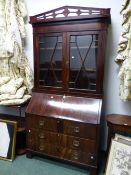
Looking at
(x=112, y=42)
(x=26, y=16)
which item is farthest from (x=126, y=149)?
(x=26, y=16)

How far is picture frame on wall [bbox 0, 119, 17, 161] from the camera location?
237 centimetres

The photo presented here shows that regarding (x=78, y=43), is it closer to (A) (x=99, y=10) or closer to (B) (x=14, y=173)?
(A) (x=99, y=10)

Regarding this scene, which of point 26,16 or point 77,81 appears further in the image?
point 26,16

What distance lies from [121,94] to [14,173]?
5.09ft

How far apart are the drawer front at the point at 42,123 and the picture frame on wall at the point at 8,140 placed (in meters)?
0.25

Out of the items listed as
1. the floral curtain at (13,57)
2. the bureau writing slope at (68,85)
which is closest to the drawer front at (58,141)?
the bureau writing slope at (68,85)

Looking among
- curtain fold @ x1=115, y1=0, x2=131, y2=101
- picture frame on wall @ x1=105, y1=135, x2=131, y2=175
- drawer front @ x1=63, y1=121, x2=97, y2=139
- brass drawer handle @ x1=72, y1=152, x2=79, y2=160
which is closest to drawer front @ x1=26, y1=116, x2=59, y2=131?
drawer front @ x1=63, y1=121, x2=97, y2=139

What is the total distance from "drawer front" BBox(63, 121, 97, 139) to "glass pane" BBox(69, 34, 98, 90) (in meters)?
0.44

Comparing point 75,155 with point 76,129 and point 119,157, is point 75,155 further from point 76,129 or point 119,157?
point 119,157

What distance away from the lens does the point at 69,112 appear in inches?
82.0

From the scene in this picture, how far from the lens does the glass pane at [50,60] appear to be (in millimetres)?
2213

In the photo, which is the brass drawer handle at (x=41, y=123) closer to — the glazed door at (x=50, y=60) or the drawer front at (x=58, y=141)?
the drawer front at (x=58, y=141)

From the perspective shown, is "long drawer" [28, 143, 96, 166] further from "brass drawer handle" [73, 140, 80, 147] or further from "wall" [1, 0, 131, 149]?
"wall" [1, 0, 131, 149]

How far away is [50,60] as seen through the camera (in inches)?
89.8
